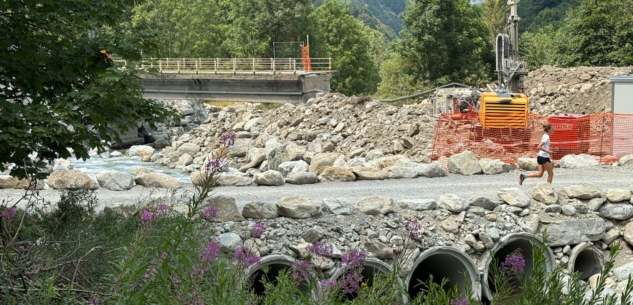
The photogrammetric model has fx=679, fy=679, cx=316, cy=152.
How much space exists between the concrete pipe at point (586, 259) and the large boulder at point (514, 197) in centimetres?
125

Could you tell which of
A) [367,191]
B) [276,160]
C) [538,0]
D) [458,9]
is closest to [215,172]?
[367,191]

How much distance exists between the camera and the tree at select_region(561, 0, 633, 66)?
4266 centimetres

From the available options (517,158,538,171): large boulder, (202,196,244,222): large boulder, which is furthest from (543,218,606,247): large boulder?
(202,196,244,222): large boulder

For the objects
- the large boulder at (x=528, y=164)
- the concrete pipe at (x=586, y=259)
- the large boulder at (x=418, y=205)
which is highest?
the large boulder at (x=528, y=164)

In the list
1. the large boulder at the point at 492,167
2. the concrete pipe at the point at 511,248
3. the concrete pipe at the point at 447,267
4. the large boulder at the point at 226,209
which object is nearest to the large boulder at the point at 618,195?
the concrete pipe at the point at 511,248

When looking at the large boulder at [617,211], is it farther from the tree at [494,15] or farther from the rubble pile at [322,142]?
the tree at [494,15]

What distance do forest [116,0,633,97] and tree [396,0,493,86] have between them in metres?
0.07

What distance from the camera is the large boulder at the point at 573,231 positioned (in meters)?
12.8

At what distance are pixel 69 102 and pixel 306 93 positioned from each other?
3047 cm

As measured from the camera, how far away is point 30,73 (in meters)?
7.95

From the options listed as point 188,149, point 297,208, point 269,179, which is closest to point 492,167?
point 269,179

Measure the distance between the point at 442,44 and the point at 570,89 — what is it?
13591mm

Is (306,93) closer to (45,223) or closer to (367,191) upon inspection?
(367,191)

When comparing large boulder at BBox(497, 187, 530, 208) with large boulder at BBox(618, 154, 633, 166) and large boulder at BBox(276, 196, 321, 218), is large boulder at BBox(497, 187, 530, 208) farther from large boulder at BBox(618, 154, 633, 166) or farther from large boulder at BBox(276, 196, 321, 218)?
large boulder at BBox(618, 154, 633, 166)
